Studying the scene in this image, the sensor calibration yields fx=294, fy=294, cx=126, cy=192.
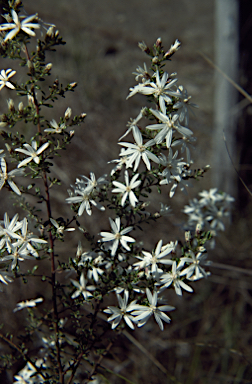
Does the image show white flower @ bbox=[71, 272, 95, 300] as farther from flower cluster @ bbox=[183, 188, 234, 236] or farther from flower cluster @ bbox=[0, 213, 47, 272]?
flower cluster @ bbox=[183, 188, 234, 236]

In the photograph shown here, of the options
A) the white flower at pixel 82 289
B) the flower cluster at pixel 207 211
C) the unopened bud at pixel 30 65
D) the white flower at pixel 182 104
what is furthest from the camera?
the flower cluster at pixel 207 211

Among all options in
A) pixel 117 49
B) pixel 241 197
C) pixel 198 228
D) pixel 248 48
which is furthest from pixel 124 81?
pixel 198 228

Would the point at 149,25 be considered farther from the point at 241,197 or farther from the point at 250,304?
the point at 250,304

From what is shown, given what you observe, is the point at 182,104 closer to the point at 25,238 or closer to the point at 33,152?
the point at 33,152

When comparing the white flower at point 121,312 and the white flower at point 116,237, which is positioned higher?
the white flower at point 116,237

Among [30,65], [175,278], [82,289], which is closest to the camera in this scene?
[30,65]

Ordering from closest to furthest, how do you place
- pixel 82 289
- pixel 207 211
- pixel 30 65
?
pixel 30 65 → pixel 82 289 → pixel 207 211

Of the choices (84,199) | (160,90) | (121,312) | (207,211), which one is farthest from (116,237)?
(207,211)

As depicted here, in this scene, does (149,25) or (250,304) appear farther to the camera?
(149,25)

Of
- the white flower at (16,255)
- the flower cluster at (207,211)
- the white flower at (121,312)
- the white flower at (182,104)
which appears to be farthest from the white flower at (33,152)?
the flower cluster at (207,211)

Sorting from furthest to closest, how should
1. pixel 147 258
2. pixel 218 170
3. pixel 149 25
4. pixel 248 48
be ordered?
pixel 149 25 < pixel 218 170 < pixel 248 48 < pixel 147 258

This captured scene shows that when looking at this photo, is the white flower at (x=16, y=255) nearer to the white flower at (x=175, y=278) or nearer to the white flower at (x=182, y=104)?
the white flower at (x=175, y=278)
